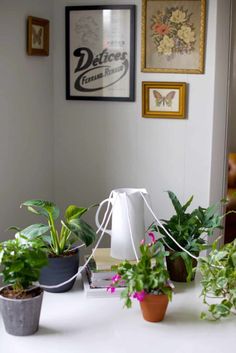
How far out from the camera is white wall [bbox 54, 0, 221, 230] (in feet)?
8.63

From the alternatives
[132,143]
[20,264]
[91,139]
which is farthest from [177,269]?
[91,139]

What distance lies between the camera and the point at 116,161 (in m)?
2.77

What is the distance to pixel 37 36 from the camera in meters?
2.55

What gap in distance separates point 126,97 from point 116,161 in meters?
0.31

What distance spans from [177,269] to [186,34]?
1114 mm

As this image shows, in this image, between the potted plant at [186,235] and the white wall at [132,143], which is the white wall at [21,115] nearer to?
the white wall at [132,143]

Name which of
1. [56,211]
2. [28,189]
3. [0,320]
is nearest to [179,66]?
[28,189]

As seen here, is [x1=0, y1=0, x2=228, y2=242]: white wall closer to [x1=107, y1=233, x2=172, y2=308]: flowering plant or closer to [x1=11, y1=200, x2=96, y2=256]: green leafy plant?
[x1=11, y1=200, x2=96, y2=256]: green leafy plant

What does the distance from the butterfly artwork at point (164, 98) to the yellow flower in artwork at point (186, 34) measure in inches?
9.4

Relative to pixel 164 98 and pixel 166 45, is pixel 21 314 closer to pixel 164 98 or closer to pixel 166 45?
pixel 164 98

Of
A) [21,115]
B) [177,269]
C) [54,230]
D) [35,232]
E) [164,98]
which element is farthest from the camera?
[164,98]

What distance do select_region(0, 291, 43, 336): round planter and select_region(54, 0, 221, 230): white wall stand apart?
1.23 meters

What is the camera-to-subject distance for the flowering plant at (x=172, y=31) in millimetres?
2570

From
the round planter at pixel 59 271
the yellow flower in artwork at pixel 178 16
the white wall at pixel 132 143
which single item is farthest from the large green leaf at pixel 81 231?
the yellow flower in artwork at pixel 178 16
